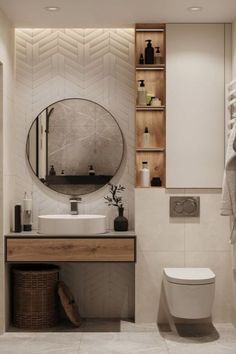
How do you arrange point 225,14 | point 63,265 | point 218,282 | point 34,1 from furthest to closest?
1. point 63,265
2. point 218,282
3. point 225,14
4. point 34,1

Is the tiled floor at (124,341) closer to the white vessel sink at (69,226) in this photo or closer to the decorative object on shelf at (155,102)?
the white vessel sink at (69,226)

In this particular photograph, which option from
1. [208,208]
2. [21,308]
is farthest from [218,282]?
[21,308]

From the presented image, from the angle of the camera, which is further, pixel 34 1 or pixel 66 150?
pixel 66 150

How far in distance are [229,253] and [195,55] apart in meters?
1.63

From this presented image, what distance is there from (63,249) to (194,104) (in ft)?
5.13

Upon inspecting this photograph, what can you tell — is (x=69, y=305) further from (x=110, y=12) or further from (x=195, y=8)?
(x=195, y=8)

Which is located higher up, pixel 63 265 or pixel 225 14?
pixel 225 14

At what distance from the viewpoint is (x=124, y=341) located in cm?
423

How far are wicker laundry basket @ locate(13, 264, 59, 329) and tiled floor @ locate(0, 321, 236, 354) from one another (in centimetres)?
17

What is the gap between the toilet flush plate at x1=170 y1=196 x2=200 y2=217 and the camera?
4.61 metres

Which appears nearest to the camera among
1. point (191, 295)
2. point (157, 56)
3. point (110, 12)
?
point (191, 295)

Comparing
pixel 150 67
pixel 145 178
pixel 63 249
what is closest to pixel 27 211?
pixel 63 249

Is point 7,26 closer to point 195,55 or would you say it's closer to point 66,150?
point 66,150

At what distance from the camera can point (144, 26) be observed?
465 cm
